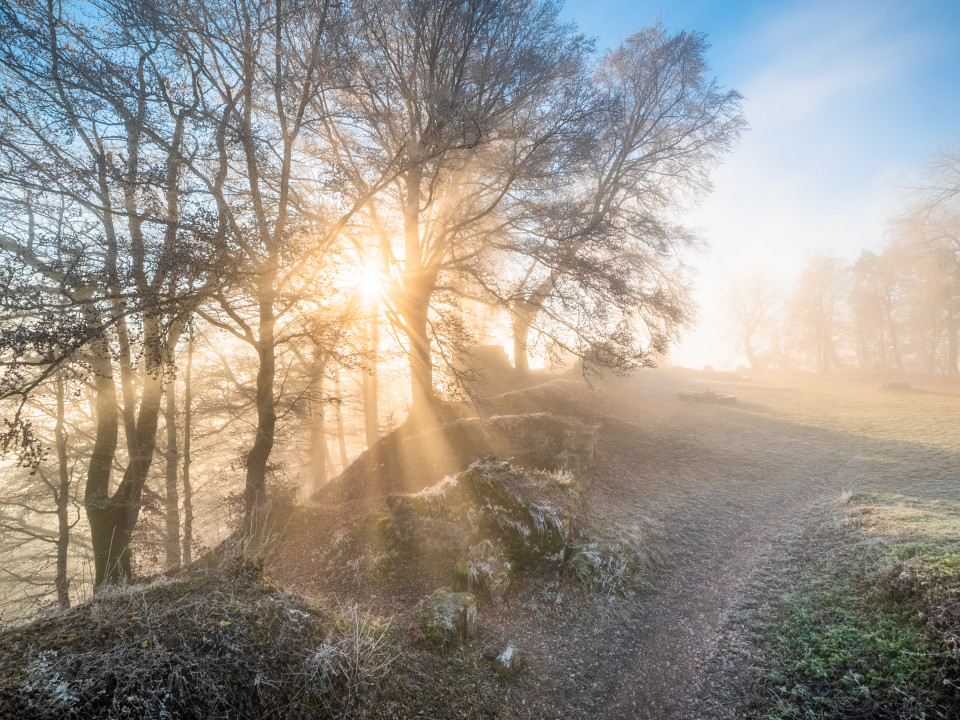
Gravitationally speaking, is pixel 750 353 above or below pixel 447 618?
above

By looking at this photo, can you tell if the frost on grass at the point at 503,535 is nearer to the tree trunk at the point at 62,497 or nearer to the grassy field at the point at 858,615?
the grassy field at the point at 858,615

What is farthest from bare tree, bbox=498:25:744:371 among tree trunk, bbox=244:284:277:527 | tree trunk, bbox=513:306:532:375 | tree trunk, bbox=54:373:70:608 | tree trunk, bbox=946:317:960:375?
tree trunk, bbox=946:317:960:375

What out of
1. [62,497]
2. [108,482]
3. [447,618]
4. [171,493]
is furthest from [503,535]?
[62,497]

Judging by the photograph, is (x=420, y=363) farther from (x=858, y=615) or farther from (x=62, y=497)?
(x=62, y=497)

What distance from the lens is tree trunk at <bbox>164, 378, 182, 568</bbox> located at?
11523 millimetres

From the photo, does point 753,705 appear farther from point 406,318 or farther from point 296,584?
point 406,318

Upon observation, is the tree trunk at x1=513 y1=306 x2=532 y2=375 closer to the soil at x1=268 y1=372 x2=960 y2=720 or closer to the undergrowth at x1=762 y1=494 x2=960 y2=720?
the soil at x1=268 y1=372 x2=960 y2=720

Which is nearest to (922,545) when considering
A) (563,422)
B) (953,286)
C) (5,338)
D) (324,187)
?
(563,422)

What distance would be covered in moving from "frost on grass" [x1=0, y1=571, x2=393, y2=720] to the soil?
0.66 meters

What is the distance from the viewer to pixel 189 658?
330cm

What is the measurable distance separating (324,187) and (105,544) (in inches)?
324

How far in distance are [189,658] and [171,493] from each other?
11064mm

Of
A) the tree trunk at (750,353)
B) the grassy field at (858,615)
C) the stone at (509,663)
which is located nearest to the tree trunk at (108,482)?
the stone at (509,663)

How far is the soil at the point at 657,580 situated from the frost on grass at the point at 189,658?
2.18 feet
